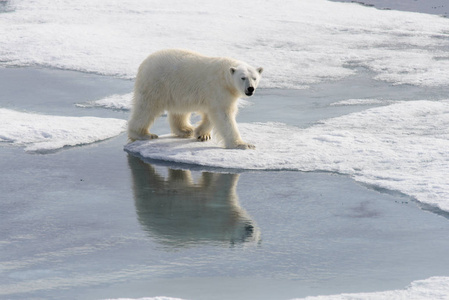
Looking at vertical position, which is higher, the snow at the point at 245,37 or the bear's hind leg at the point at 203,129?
the snow at the point at 245,37

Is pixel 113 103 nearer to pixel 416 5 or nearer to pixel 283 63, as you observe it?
pixel 283 63

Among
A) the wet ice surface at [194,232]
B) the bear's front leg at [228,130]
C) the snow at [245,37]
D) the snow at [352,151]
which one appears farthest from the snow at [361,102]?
the wet ice surface at [194,232]

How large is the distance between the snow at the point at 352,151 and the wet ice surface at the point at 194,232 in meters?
0.18

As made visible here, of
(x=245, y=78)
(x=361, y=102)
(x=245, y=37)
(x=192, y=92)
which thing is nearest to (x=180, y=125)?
(x=192, y=92)

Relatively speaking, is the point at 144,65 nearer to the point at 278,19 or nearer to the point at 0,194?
the point at 0,194

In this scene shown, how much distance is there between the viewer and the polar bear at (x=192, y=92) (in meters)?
6.83

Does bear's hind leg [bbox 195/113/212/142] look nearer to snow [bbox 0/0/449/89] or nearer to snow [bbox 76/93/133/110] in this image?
snow [bbox 76/93/133/110]

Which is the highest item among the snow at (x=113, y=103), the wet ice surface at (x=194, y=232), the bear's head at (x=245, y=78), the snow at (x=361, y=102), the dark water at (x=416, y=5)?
the dark water at (x=416, y=5)

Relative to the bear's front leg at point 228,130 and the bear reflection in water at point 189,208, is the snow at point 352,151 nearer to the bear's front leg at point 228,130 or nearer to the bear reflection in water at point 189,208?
the bear's front leg at point 228,130

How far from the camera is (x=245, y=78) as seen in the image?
6594 millimetres

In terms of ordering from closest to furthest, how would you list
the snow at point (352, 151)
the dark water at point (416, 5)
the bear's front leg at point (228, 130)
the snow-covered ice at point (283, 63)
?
1. the snow at point (352, 151)
2. the snow-covered ice at point (283, 63)
3. the bear's front leg at point (228, 130)
4. the dark water at point (416, 5)

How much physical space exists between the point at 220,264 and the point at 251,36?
10.2 m

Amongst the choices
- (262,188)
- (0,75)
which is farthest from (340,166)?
(0,75)

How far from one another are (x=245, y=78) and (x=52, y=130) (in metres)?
2.16
